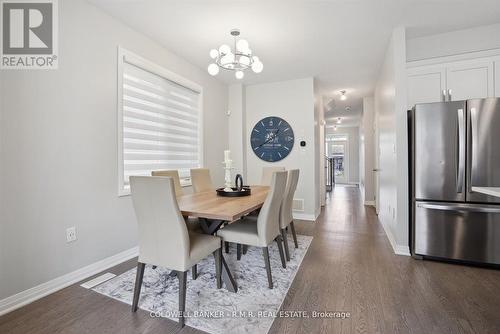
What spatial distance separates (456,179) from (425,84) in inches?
50.9

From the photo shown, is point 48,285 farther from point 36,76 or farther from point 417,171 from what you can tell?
point 417,171

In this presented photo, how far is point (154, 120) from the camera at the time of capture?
9.93 ft

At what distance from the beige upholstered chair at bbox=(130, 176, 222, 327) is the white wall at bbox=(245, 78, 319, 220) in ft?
9.79

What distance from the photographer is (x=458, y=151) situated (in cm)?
228

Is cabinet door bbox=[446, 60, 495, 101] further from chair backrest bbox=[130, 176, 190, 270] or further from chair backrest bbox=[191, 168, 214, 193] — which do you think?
chair backrest bbox=[130, 176, 190, 270]

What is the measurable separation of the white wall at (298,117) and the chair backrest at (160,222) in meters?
3.14

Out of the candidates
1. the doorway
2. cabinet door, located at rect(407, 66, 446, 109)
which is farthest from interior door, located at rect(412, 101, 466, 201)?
the doorway

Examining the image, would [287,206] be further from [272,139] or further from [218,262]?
[272,139]

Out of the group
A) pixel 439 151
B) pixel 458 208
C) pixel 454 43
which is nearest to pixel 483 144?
pixel 439 151

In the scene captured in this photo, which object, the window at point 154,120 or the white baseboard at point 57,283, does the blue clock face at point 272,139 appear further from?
the white baseboard at point 57,283

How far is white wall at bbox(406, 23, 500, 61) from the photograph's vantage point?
269cm

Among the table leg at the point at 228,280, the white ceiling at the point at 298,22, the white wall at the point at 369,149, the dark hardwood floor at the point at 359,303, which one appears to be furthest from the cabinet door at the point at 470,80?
the table leg at the point at 228,280

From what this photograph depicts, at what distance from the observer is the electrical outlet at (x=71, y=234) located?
6.72 feet

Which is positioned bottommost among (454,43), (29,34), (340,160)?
(340,160)
